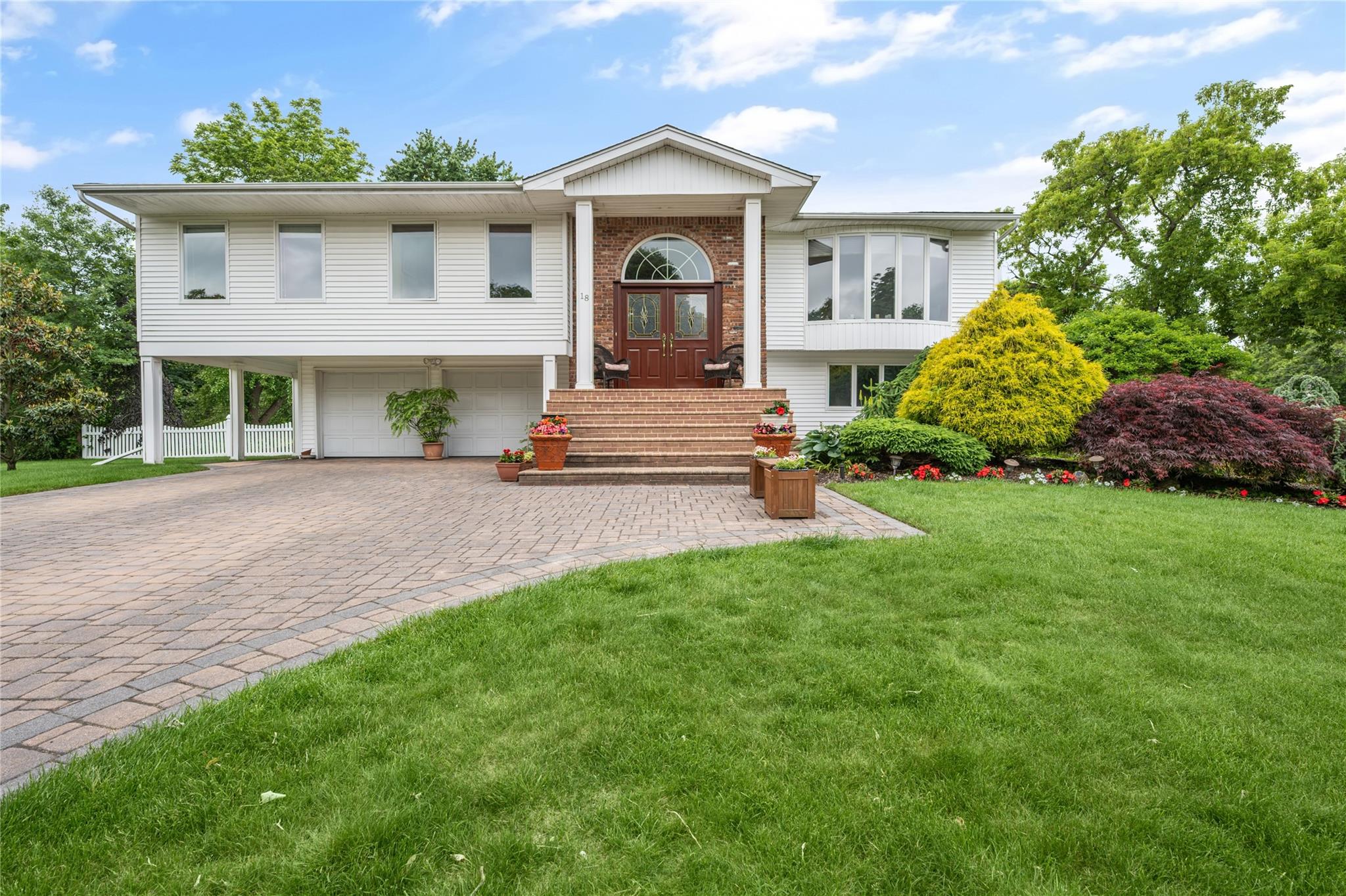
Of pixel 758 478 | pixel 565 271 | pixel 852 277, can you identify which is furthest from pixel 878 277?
pixel 758 478

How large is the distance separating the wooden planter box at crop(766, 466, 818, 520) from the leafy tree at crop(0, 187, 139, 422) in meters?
23.8

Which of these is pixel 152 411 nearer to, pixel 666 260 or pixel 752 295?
pixel 666 260

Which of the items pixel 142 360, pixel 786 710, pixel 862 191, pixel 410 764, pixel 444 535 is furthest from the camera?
pixel 862 191

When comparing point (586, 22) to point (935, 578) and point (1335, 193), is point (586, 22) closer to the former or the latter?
point (935, 578)

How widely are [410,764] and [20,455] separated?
22460mm

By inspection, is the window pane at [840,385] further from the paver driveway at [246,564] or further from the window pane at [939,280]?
the paver driveway at [246,564]

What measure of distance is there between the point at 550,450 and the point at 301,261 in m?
7.90

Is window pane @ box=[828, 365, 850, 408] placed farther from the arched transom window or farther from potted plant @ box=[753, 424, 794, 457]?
potted plant @ box=[753, 424, 794, 457]

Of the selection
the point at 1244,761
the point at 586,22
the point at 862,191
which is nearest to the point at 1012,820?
the point at 1244,761

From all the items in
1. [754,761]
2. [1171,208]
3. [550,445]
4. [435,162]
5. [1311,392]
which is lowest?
[754,761]

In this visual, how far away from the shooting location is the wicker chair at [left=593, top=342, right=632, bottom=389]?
1183 cm

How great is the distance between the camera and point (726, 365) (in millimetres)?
11758

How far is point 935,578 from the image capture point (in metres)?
3.45

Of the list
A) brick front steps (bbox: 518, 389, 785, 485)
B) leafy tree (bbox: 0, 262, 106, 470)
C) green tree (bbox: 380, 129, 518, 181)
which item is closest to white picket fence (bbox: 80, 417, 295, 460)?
leafy tree (bbox: 0, 262, 106, 470)
